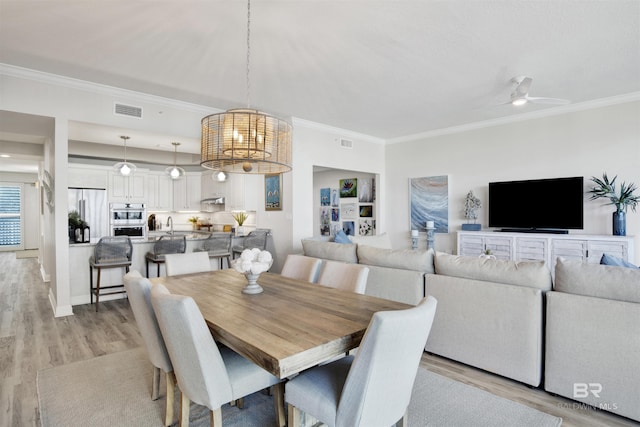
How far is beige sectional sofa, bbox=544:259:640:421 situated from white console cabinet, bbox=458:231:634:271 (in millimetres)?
3074

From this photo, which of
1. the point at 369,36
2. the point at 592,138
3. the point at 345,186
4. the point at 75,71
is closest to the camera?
the point at 369,36

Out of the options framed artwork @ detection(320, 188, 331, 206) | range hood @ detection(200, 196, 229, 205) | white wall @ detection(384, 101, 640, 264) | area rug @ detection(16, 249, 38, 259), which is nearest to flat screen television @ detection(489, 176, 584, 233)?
white wall @ detection(384, 101, 640, 264)

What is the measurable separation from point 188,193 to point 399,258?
6.54 m

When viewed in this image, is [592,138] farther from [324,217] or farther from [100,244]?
[100,244]

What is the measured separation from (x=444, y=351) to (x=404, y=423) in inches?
54.4

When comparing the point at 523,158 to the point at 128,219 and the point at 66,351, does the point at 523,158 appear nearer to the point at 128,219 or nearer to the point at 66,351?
the point at 66,351

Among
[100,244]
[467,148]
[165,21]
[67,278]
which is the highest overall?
[165,21]

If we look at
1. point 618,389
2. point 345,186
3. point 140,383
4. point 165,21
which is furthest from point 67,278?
point 345,186

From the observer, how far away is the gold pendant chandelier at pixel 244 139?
247cm

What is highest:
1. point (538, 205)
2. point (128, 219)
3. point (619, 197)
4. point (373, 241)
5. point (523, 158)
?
point (523, 158)

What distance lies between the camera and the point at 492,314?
8.74 feet

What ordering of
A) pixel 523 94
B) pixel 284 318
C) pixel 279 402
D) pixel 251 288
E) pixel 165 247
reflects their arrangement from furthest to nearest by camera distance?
1. pixel 165 247
2. pixel 523 94
3. pixel 251 288
4. pixel 279 402
5. pixel 284 318

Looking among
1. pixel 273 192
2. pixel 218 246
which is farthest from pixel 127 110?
pixel 273 192

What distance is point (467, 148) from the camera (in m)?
6.37
